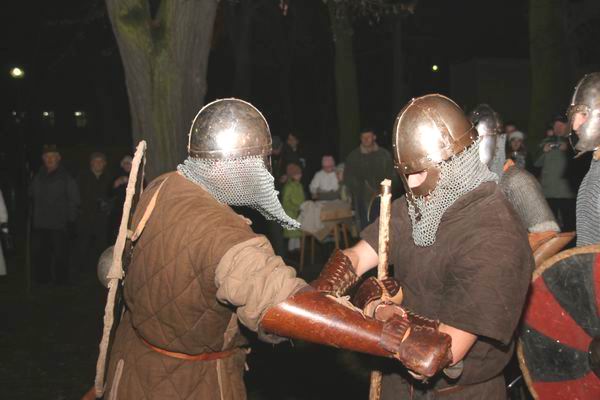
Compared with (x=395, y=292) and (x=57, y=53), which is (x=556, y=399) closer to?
(x=395, y=292)

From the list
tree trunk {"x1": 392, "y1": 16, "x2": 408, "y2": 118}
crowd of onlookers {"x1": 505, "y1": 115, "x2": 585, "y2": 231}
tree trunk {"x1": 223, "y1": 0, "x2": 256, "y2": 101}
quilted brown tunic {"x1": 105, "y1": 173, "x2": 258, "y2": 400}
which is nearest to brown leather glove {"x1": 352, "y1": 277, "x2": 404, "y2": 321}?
quilted brown tunic {"x1": 105, "y1": 173, "x2": 258, "y2": 400}

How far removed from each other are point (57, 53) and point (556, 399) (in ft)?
88.9

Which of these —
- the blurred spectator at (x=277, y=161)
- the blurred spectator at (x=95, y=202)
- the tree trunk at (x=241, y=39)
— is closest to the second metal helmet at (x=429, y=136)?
the blurred spectator at (x=95, y=202)

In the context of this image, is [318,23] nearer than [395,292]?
No

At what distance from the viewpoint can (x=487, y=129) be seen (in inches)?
209

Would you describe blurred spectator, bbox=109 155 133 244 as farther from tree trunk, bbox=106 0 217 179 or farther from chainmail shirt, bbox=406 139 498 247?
chainmail shirt, bbox=406 139 498 247

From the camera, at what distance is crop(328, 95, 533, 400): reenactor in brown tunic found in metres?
2.40

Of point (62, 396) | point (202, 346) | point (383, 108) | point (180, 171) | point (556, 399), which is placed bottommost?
point (62, 396)

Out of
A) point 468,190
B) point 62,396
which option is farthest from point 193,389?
point 62,396

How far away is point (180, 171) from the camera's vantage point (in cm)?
290

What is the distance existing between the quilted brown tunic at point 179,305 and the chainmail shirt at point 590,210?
225 cm

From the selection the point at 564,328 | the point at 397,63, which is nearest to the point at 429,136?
the point at 564,328

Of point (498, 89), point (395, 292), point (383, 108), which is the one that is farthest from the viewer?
point (383, 108)

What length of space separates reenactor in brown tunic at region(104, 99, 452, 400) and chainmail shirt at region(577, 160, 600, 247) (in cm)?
169
